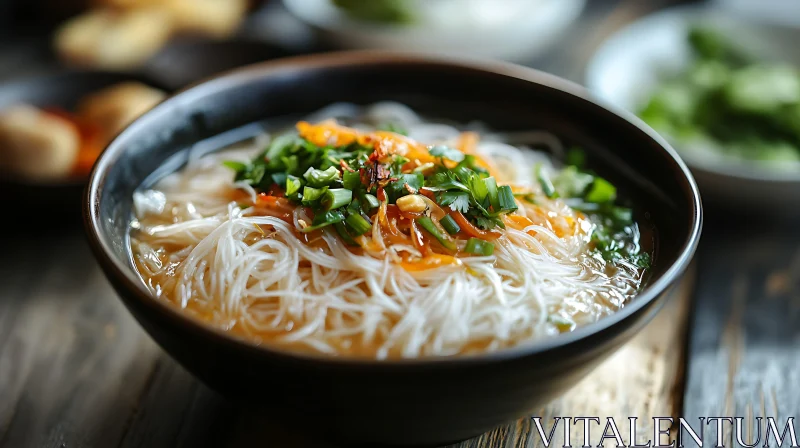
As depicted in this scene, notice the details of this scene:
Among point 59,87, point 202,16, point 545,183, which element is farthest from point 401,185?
point 202,16

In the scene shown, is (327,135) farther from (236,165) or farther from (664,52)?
(664,52)

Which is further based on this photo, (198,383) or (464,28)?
(464,28)

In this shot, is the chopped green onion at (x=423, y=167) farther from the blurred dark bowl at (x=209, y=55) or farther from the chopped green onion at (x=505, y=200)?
the blurred dark bowl at (x=209, y=55)

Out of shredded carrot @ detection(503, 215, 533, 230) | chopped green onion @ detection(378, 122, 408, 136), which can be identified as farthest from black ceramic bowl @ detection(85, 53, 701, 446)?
shredded carrot @ detection(503, 215, 533, 230)

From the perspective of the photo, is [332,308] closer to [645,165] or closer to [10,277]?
[645,165]

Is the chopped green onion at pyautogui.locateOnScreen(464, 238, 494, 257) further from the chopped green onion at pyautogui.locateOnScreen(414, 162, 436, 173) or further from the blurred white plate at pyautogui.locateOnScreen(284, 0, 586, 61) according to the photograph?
the blurred white plate at pyautogui.locateOnScreen(284, 0, 586, 61)

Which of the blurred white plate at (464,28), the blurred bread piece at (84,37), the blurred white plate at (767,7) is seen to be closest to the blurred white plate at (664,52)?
the blurred white plate at (767,7)
